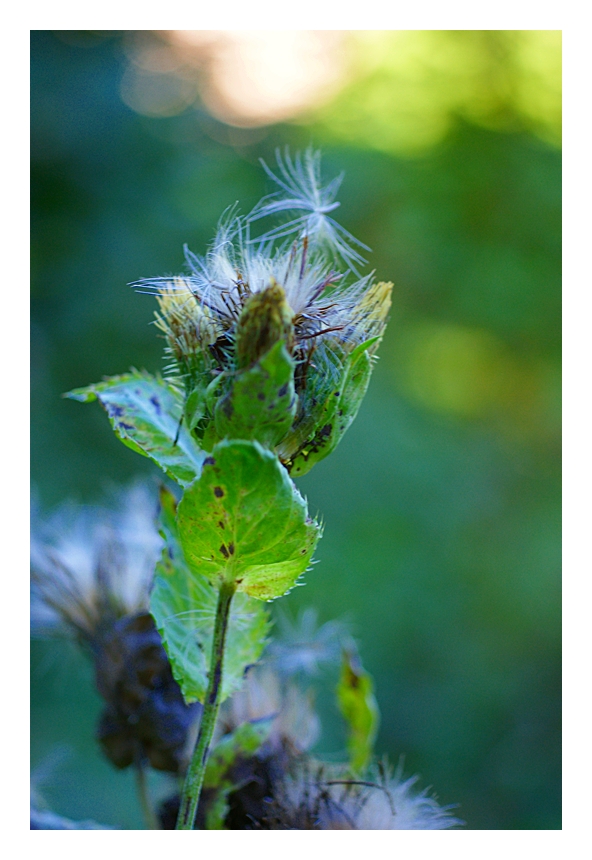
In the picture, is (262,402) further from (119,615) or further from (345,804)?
(119,615)

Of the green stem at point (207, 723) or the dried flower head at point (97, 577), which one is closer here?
the green stem at point (207, 723)

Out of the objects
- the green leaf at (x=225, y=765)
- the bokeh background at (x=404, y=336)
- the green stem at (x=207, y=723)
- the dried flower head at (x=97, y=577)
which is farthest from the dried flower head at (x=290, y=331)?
the bokeh background at (x=404, y=336)

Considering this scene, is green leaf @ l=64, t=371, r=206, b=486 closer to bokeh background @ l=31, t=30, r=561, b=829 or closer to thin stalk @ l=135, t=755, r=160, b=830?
thin stalk @ l=135, t=755, r=160, b=830

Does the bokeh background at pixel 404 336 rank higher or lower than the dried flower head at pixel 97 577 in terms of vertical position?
higher

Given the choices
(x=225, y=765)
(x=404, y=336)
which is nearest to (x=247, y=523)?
(x=225, y=765)

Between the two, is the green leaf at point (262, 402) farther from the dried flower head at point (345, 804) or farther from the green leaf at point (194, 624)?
the dried flower head at point (345, 804)
